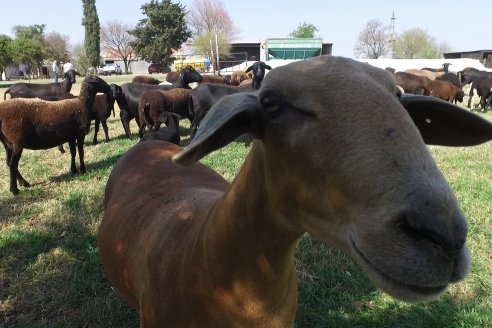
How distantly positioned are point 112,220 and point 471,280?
3149 millimetres

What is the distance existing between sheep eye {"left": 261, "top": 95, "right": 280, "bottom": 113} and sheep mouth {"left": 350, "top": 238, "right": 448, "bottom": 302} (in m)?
0.57

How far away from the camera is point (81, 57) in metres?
68.6

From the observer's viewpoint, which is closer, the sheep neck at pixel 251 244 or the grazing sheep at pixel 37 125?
the sheep neck at pixel 251 244

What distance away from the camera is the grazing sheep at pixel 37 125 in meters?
6.78

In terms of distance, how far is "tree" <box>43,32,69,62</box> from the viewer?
6938 cm

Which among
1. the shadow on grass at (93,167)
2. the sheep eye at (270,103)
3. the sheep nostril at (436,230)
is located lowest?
the shadow on grass at (93,167)

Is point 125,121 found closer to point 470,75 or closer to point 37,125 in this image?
point 37,125

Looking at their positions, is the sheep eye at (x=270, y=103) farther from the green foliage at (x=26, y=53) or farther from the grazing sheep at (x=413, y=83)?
the green foliage at (x=26, y=53)

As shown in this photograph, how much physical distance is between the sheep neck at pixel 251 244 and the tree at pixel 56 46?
7306 centimetres

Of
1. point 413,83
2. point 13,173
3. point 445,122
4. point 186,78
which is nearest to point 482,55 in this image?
point 413,83

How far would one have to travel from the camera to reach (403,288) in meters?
1.23

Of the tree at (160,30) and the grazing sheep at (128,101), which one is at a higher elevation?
the tree at (160,30)

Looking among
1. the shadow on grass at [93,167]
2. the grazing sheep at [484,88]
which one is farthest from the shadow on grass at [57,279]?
the grazing sheep at [484,88]

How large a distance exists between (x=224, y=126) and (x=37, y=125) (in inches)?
258
